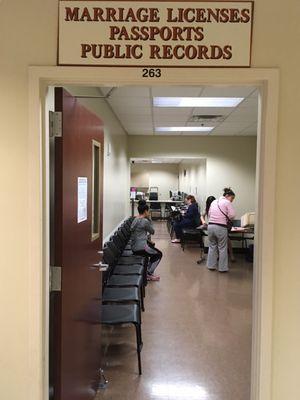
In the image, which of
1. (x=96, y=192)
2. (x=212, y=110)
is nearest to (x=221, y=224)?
(x=212, y=110)

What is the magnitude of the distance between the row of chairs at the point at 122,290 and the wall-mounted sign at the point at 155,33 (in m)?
2.13

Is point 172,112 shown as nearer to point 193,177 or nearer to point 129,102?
point 129,102

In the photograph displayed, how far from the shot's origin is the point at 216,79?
5.74 ft

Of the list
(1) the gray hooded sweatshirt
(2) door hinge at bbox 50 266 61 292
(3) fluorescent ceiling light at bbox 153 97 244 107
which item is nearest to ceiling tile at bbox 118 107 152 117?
(3) fluorescent ceiling light at bbox 153 97 244 107

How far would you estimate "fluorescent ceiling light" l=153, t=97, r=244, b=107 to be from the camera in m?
5.02

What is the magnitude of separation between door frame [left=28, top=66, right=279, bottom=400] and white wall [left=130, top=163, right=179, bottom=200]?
51.8 ft

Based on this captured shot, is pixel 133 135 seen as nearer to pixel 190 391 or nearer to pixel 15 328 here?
pixel 190 391

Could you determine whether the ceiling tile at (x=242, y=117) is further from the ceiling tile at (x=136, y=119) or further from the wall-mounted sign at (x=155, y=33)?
the wall-mounted sign at (x=155, y=33)

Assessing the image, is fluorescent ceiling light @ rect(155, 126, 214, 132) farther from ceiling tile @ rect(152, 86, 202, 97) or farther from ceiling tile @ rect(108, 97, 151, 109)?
ceiling tile @ rect(152, 86, 202, 97)

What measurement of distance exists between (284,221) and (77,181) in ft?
3.97

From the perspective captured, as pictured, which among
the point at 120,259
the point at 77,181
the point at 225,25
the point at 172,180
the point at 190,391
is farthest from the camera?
the point at 172,180

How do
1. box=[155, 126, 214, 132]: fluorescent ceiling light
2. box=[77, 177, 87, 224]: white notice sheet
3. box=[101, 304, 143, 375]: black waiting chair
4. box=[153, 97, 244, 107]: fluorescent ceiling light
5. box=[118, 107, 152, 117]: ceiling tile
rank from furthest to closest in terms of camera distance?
box=[155, 126, 214, 132]: fluorescent ceiling light → box=[118, 107, 152, 117]: ceiling tile → box=[153, 97, 244, 107]: fluorescent ceiling light → box=[101, 304, 143, 375]: black waiting chair → box=[77, 177, 87, 224]: white notice sheet

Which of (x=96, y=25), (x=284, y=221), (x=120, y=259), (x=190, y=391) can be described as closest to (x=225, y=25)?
(x=96, y=25)

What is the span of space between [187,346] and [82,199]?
2086 millimetres
